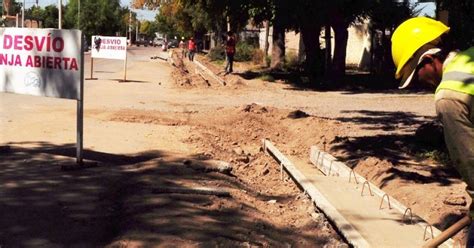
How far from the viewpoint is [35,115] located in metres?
12.9

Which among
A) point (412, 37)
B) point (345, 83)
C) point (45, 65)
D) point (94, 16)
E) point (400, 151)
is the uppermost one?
point (94, 16)

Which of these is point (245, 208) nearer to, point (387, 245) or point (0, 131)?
point (387, 245)

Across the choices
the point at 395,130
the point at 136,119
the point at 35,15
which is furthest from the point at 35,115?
the point at 35,15

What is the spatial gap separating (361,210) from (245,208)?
124cm

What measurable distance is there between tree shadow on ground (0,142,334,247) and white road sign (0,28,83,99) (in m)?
0.98

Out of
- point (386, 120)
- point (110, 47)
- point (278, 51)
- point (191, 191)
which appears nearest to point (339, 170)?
point (191, 191)

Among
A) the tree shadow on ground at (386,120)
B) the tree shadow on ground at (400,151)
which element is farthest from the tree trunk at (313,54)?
the tree shadow on ground at (400,151)

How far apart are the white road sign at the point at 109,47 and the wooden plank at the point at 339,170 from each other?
45.6ft

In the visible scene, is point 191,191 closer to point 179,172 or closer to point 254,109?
point 179,172

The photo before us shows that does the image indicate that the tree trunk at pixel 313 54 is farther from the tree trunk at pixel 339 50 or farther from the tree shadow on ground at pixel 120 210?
the tree shadow on ground at pixel 120 210

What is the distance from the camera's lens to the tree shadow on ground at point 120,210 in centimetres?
504

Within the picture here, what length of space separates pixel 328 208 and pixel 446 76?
13.1 ft

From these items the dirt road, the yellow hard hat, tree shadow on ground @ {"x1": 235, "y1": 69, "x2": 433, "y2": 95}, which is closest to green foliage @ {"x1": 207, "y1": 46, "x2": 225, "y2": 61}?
tree shadow on ground @ {"x1": 235, "y1": 69, "x2": 433, "y2": 95}

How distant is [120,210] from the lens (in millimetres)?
5816
